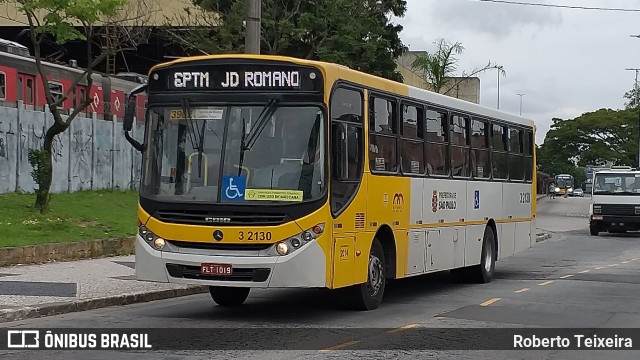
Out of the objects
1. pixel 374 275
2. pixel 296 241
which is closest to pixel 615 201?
pixel 374 275

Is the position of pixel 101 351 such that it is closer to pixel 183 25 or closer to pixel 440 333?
pixel 440 333

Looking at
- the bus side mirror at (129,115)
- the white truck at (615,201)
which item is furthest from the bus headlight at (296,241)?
the white truck at (615,201)

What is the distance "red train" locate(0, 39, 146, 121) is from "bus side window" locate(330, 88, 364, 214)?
Result: 10.4m

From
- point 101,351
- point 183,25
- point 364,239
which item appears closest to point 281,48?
point 183,25

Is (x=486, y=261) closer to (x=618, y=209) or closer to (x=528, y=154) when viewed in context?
(x=528, y=154)

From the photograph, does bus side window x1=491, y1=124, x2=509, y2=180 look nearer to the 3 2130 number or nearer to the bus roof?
the bus roof

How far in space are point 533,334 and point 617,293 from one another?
19.1 ft

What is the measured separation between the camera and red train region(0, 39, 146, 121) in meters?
25.1

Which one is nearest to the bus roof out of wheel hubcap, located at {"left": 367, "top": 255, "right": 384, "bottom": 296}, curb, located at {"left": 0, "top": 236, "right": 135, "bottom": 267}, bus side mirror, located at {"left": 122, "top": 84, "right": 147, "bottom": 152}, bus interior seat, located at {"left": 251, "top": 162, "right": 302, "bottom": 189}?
bus side mirror, located at {"left": 122, "top": 84, "right": 147, "bottom": 152}

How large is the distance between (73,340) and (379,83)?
572 centimetres

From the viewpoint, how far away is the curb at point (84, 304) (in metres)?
12.0

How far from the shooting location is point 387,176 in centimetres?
1371

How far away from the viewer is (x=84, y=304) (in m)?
13.0

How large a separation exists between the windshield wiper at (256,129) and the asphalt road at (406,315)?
2161 mm
